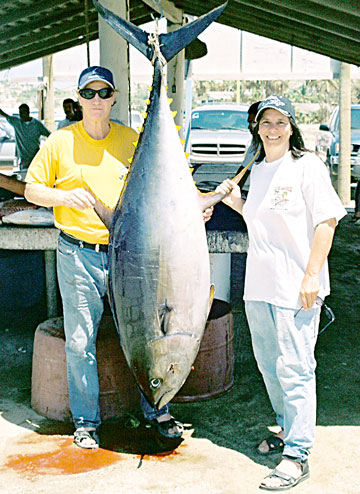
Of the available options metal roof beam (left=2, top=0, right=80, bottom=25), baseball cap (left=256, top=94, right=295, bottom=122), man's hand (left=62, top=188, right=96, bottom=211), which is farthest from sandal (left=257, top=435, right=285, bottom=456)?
metal roof beam (left=2, top=0, right=80, bottom=25)

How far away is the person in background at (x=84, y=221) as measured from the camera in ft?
11.3

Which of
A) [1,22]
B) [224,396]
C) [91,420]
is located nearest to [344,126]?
[1,22]

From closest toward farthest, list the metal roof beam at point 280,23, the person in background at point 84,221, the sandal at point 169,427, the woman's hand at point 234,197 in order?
the woman's hand at point 234,197, the person in background at point 84,221, the sandal at point 169,427, the metal roof beam at point 280,23

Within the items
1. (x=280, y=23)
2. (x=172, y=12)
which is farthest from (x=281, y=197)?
(x=172, y=12)

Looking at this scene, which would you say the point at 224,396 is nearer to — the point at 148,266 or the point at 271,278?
the point at 271,278

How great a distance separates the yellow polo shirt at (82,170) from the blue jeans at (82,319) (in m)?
0.12

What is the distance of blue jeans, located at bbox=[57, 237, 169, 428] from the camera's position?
3.58 meters

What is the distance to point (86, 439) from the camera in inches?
144

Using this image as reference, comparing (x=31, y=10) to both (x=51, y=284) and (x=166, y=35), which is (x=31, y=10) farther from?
(x=166, y=35)

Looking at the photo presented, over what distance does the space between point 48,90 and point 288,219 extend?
13774 millimetres

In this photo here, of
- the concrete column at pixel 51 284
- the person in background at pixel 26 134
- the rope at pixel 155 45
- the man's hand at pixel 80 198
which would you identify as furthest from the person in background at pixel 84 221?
the person in background at pixel 26 134

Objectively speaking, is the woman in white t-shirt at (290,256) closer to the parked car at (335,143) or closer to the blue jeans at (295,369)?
the blue jeans at (295,369)

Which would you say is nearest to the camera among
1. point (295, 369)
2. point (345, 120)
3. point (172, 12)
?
point (295, 369)

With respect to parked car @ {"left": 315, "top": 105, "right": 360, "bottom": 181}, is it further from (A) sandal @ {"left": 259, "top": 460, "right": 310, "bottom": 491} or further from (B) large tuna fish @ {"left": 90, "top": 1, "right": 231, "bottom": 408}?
(B) large tuna fish @ {"left": 90, "top": 1, "right": 231, "bottom": 408}
